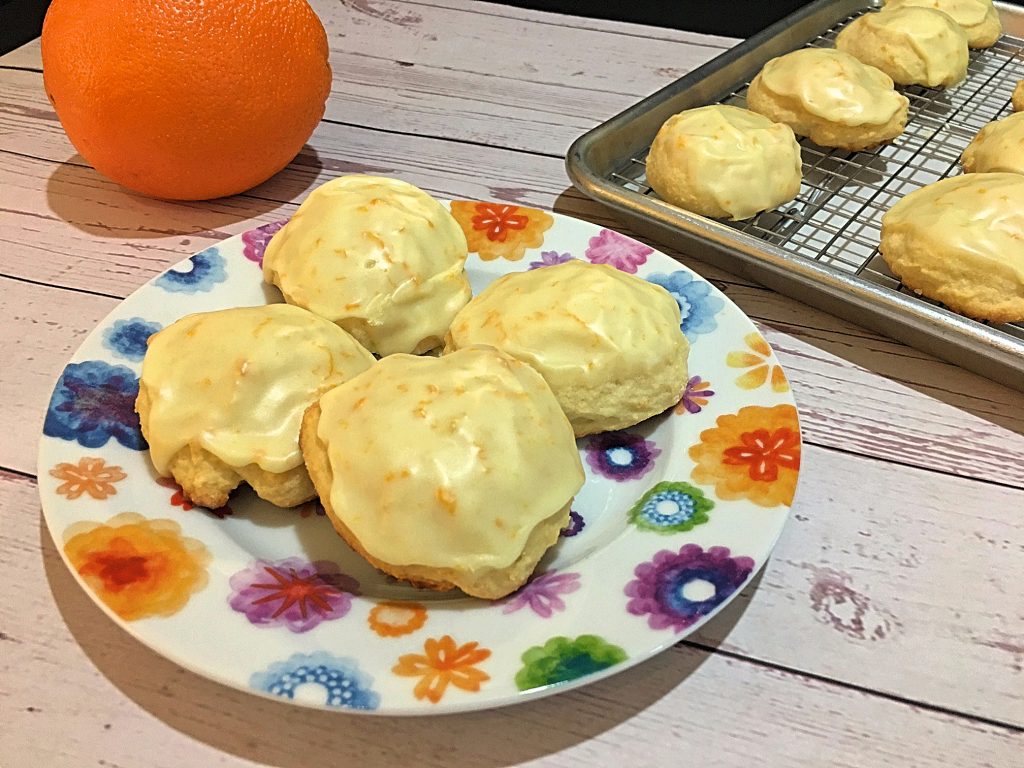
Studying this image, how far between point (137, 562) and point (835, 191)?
1055mm

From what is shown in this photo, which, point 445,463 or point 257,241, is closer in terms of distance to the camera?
point 445,463

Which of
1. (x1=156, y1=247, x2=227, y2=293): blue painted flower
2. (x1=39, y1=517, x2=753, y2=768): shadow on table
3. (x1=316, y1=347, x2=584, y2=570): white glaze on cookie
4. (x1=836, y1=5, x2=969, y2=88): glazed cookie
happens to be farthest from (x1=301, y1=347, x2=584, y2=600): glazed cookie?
(x1=836, y1=5, x2=969, y2=88): glazed cookie

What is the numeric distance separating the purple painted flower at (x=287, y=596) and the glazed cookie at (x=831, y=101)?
98 centimetres

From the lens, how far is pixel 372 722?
69cm

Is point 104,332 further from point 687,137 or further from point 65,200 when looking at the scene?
point 687,137

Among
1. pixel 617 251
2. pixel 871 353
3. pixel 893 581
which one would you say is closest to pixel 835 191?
pixel 871 353

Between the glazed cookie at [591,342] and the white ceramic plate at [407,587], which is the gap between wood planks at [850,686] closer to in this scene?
the white ceramic plate at [407,587]

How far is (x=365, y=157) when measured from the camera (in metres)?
1.46

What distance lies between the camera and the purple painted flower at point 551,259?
1.06 m

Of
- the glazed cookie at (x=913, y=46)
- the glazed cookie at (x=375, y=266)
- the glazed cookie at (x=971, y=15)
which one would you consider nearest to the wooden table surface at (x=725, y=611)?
the glazed cookie at (x=375, y=266)

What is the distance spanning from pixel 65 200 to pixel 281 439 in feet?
2.53

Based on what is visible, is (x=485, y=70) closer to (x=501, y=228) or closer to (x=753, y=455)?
(x=501, y=228)

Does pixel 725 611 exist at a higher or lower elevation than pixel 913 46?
lower

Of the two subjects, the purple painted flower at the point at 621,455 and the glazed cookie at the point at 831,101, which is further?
the glazed cookie at the point at 831,101
